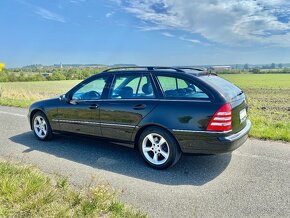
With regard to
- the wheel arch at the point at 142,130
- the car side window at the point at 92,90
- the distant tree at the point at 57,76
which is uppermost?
the distant tree at the point at 57,76

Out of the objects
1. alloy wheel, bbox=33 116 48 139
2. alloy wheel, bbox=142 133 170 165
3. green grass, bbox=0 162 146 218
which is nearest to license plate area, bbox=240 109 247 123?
alloy wheel, bbox=142 133 170 165

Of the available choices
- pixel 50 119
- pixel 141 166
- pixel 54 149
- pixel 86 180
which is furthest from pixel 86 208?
pixel 50 119

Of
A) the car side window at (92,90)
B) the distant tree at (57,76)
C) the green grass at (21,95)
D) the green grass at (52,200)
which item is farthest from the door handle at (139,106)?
the distant tree at (57,76)

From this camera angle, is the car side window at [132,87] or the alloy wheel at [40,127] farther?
the alloy wheel at [40,127]

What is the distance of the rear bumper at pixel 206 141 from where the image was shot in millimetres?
3938

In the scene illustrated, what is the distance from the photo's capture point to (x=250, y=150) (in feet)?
17.3

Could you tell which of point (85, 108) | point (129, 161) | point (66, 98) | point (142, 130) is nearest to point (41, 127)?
point (66, 98)

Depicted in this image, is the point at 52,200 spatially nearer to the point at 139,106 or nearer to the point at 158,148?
the point at 158,148

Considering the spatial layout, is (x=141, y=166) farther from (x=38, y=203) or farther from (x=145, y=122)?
(x=38, y=203)

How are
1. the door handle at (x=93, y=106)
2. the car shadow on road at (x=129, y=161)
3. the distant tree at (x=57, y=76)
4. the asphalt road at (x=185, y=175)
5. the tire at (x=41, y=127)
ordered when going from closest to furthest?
1. the asphalt road at (x=185, y=175)
2. the car shadow on road at (x=129, y=161)
3. the door handle at (x=93, y=106)
4. the tire at (x=41, y=127)
5. the distant tree at (x=57, y=76)

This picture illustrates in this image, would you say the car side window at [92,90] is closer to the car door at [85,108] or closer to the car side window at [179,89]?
the car door at [85,108]

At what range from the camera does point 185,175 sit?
4160 mm

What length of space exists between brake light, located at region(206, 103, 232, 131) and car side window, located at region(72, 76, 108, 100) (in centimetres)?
222

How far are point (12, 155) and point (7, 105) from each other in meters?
8.49
